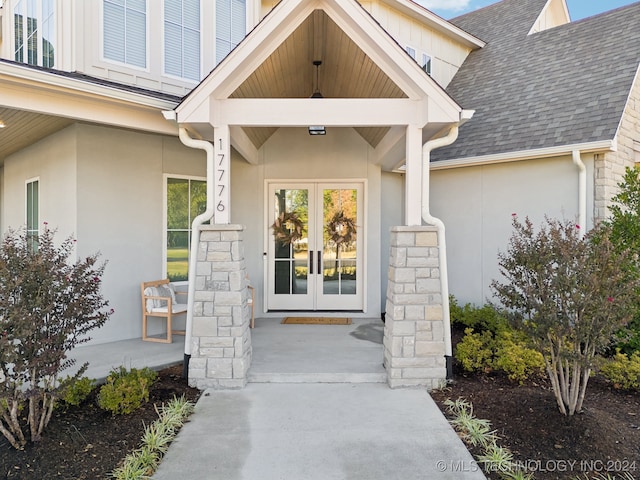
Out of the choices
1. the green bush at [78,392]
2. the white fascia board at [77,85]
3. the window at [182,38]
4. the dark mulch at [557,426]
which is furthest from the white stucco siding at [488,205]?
the green bush at [78,392]

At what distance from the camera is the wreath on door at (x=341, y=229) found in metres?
7.26

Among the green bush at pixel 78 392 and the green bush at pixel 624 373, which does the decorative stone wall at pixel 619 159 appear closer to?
the green bush at pixel 624 373

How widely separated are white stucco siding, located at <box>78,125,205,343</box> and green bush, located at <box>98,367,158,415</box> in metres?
1.99

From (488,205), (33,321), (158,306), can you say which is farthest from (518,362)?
(158,306)

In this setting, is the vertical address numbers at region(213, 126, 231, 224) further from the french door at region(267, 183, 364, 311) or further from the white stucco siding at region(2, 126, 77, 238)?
the french door at region(267, 183, 364, 311)

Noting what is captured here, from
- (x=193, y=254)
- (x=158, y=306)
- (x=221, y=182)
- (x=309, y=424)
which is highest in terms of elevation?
(x=221, y=182)

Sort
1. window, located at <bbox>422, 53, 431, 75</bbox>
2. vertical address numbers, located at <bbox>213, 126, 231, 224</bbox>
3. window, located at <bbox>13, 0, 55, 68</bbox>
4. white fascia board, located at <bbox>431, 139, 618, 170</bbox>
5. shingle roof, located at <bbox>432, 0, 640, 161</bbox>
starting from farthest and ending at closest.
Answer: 1. window, located at <bbox>422, 53, 431, 75</bbox>
2. shingle roof, located at <bbox>432, 0, 640, 161</bbox>
3. window, located at <bbox>13, 0, 55, 68</bbox>
4. white fascia board, located at <bbox>431, 139, 618, 170</bbox>
5. vertical address numbers, located at <bbox>213, 126, 231, 224</bbox>

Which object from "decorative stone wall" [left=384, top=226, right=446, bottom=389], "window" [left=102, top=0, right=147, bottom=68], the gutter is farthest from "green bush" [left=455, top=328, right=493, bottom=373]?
"window" [left=102, top=0, right=147, bottom=68]

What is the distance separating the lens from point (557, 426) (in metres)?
3.35

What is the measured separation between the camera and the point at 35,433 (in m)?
3.15

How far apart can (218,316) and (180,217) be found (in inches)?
103

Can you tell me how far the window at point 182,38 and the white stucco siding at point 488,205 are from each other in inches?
174

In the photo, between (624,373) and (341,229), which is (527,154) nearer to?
(341,229)

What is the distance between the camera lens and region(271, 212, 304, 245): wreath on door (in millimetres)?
7230
